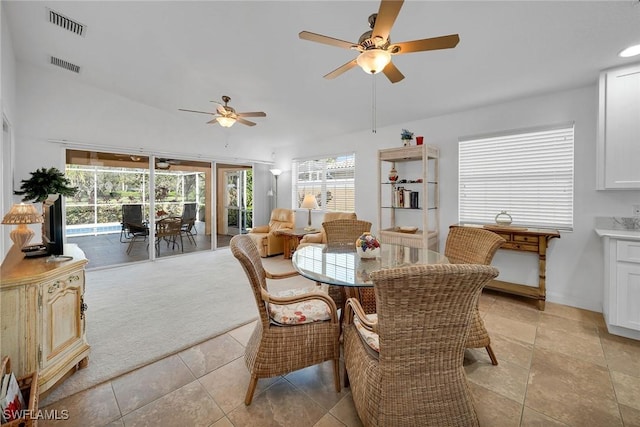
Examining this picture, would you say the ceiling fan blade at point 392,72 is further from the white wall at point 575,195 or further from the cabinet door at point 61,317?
the cabinet door at point 61,317

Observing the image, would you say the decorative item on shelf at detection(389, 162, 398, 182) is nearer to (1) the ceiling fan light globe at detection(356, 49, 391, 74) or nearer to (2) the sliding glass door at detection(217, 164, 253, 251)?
(1) the ceiling fan light globe at detection(356, 49, 391, 74)

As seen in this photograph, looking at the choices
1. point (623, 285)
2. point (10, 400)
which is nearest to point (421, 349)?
point (10, 400)

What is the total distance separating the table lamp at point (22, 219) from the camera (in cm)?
185

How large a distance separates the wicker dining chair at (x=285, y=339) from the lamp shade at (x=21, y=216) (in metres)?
1.54

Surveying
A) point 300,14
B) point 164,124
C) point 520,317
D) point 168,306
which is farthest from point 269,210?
point 520,317

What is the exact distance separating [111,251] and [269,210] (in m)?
3.45

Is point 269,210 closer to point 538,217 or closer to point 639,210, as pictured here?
point 538,217

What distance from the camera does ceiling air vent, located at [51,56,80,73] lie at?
11.9 feet

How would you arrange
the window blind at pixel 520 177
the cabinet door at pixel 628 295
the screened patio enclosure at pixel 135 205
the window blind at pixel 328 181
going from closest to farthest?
the cabinet door at pixel 628 295, the window blind at pixel 520 177, the screened patio enclosure at pixel 135 205, the window blind at pixel 328 181

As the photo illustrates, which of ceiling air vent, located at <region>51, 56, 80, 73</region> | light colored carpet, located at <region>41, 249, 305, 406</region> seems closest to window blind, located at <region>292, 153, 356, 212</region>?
light colored carpet, located at <region>41, 249, 305, 406</region>

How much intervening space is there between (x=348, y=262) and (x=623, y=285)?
8.26ft

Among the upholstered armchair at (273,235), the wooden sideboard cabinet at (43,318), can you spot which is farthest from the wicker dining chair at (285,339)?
the upholstered armchair at (273,235)

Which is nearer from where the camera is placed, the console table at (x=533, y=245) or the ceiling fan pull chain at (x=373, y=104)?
the console table at (x=533, y=245)

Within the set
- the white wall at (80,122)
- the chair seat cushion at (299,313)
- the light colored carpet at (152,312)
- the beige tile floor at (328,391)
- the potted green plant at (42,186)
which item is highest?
the white wall at (80,122)
